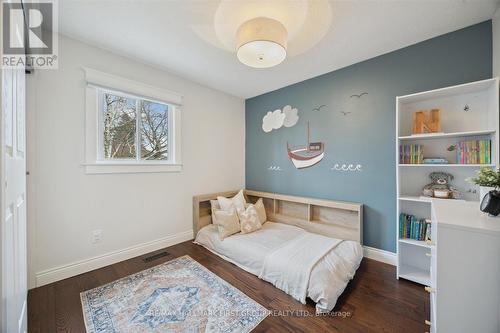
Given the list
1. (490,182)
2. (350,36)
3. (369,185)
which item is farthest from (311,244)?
(350,36)

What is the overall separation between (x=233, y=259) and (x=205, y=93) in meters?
2.59

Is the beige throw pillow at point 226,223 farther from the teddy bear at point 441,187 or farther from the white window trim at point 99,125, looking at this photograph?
the teddy bear at point 441,187

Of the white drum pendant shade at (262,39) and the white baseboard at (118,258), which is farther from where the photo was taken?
the white baseboard at (118,258)

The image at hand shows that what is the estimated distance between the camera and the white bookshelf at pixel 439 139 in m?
1.78

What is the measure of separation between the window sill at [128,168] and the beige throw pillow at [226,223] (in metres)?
0.93

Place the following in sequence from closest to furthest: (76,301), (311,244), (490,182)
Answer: (490,182)
(76,301)
(311,244)

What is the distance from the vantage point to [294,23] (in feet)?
5.89

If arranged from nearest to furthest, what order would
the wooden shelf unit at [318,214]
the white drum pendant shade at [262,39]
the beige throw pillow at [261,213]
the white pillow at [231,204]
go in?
the white drum pendant shade at [262,39], the wooden shelf unit at [318,214], the white pillow at [231,204], the beige throw pillow at [261,213]

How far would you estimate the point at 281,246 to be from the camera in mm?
2311

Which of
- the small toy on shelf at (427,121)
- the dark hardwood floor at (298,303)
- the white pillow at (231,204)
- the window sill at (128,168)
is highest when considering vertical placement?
the small toy on shelf at (427,121)

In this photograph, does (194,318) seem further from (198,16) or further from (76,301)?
(198,16)

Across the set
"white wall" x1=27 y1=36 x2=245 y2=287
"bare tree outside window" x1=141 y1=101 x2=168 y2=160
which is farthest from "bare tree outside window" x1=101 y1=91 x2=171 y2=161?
"white wall" x1=27 y1=36 x2=245 y2=287

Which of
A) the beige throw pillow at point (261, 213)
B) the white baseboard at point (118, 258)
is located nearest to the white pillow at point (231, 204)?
the beige throw pillow at point (261, 213)

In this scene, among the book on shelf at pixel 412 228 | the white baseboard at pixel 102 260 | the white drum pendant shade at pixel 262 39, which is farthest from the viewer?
the book on shelf at pixel 412 228
